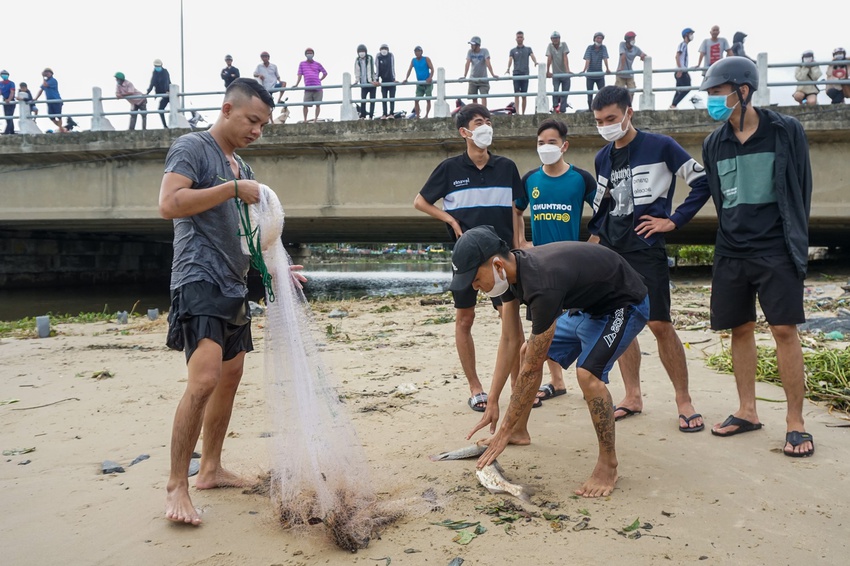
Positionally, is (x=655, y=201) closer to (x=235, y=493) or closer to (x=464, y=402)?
(x=464, y=402)

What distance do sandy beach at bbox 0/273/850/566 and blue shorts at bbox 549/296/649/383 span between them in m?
0.62

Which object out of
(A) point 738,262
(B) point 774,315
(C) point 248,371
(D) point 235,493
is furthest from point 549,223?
(C) point 248,371

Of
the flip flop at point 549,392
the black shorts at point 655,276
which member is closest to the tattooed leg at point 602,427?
the black shorts at point 655,276

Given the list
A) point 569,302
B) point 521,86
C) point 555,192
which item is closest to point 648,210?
point 555,192

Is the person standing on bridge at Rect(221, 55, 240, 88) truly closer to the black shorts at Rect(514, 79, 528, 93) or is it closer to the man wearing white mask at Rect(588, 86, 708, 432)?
the black shorts at Rect(514, 79, 528, 93)

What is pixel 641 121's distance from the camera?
492 inches

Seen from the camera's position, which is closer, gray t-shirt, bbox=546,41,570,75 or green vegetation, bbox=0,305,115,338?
green vegetation, bbox=0,305,115,338

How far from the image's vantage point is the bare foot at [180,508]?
2.77 meters

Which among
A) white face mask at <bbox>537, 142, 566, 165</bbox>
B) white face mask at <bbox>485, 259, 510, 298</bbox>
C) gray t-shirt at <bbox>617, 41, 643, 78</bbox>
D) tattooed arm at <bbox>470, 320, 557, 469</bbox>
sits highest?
gray t-shirt at <bbox>617, 41, 643, 78</bbox>

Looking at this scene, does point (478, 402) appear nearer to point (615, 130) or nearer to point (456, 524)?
point (456, 524)

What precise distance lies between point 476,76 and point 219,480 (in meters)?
11.9

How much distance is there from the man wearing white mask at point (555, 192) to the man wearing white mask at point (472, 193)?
184mm

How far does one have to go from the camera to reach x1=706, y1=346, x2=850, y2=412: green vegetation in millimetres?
4305

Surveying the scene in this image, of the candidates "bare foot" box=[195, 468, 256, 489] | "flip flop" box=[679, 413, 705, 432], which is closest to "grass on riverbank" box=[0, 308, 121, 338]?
"bare foot" box=[195, 468, 256, 489]
